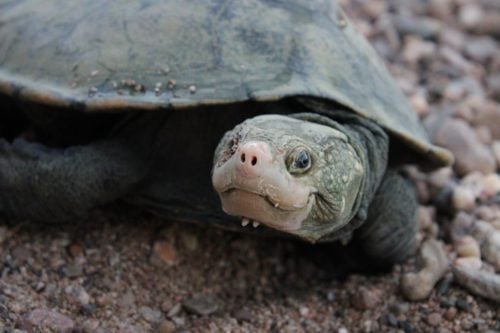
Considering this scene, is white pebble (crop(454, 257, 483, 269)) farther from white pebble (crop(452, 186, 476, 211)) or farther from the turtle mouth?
the turtle mouth

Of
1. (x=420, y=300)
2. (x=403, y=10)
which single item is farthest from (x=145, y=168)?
(x=403, y=10)

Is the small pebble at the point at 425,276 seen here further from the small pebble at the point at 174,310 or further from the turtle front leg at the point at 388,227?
the small pebble at the point at 174,310

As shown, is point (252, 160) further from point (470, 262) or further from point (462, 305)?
point (470, 262)

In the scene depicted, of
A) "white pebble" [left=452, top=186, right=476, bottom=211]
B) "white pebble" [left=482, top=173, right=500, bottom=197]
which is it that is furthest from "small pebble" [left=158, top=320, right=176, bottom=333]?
"white pebble" [left=482, top=173, right=500, bottom=197]

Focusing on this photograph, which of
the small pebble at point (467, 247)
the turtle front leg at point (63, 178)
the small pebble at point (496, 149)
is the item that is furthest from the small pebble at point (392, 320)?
the small pebble at point (496, 149)

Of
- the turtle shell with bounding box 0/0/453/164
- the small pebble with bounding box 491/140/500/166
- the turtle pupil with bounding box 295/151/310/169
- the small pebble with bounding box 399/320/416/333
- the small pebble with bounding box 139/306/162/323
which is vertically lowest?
the small pebble with bounding box 491/140/500/166

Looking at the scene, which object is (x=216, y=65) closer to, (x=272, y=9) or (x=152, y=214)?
(x=272, y=9)

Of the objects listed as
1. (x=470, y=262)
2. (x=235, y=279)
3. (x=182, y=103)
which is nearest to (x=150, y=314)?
(x=235, y=279)
